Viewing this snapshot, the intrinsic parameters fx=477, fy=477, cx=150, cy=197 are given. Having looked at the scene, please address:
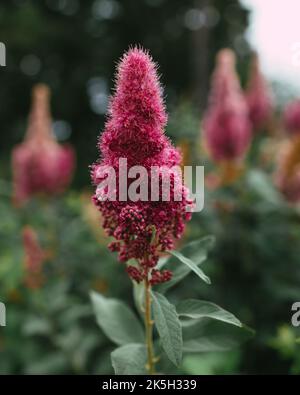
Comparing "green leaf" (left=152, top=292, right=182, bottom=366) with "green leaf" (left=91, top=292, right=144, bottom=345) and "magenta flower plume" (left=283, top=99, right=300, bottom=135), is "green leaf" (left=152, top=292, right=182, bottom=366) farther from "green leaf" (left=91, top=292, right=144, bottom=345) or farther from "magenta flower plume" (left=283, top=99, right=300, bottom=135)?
"magenta flower plume" (left=283, top=99, right=300, bottom=135)

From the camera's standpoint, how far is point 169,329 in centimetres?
87

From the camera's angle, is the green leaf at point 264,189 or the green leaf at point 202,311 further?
the green leaf at point 264,189

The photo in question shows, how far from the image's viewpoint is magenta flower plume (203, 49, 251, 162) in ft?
9.27

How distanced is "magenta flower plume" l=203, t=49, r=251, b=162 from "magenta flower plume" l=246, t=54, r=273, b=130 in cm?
45

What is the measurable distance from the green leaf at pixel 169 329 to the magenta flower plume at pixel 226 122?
203cm

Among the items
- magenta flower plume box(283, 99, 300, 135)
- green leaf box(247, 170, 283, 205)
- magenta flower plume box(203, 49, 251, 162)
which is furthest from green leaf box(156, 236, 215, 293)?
magenta flower plume box(283, 99, 300, 135)

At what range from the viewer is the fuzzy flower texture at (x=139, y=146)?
0.91 meters

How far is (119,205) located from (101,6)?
1077cm

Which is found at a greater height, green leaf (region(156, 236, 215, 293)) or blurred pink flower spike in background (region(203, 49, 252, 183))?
blurred pink flower spike in background (region(203, 49, 252, 183))

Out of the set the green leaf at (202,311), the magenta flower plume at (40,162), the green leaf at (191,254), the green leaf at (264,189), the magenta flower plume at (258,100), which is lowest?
the green leaf at (202,311)

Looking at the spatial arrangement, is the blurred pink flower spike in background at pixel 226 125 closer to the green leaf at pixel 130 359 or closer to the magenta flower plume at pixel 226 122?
the magenta flower plume at pixel 226 122

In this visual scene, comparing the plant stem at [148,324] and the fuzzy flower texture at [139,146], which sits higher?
the fuzzy flower texture at [139,146]

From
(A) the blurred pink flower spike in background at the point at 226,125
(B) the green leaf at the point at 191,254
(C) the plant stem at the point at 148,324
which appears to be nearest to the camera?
(C) the plant stem at the point at 148,324

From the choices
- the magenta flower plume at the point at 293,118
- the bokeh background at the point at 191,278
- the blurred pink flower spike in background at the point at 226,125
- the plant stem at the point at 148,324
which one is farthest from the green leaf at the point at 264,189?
the plant stem at the point at 148,324
